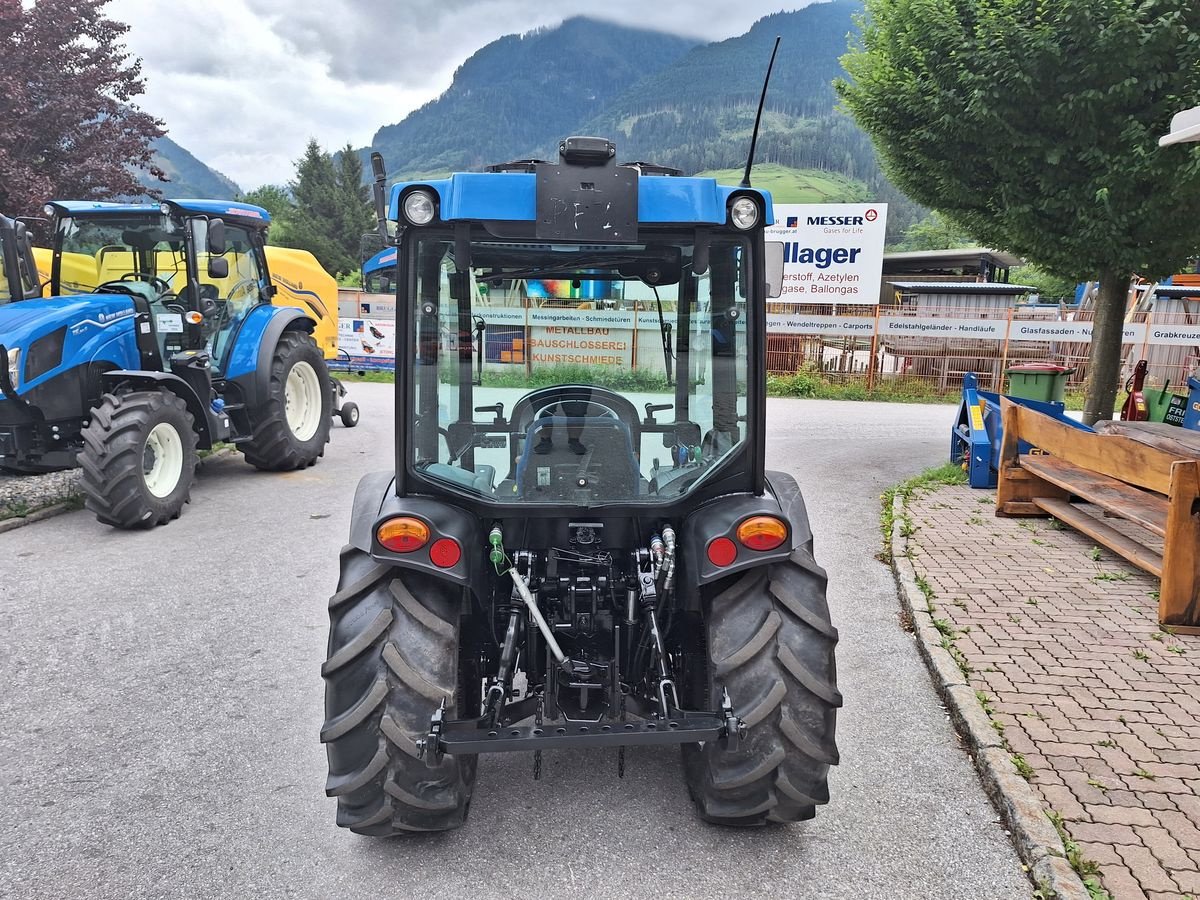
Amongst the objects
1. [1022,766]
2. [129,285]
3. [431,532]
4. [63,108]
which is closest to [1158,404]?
[1022,766]

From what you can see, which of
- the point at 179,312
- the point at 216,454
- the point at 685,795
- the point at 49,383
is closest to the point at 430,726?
the point at 685,795

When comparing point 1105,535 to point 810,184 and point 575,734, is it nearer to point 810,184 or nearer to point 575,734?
point 575,734

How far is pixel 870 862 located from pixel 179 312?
7460 millimetres

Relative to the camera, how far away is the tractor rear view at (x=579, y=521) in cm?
258

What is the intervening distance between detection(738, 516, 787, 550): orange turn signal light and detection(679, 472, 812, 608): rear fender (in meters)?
0.02

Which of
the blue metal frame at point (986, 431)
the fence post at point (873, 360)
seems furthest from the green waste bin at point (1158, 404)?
the fence post at point (873, 360)

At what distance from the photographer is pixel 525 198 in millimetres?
2527

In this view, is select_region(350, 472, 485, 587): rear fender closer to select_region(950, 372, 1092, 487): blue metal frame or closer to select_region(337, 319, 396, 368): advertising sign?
select_region(950, 372, 1092, 487): blue metal frame

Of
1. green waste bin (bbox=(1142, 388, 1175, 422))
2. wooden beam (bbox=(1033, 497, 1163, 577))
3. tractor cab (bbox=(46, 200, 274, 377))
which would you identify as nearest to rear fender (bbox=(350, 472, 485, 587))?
wooden beam (bbox=(1033, 497, 1163, 577))

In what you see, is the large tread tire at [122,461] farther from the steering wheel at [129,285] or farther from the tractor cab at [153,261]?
the steering wheel at [129,285]

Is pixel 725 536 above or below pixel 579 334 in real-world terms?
below

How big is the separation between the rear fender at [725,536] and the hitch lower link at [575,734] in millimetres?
403

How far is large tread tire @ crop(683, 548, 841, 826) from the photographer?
2.65 m

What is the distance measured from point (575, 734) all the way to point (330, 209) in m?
58.4
